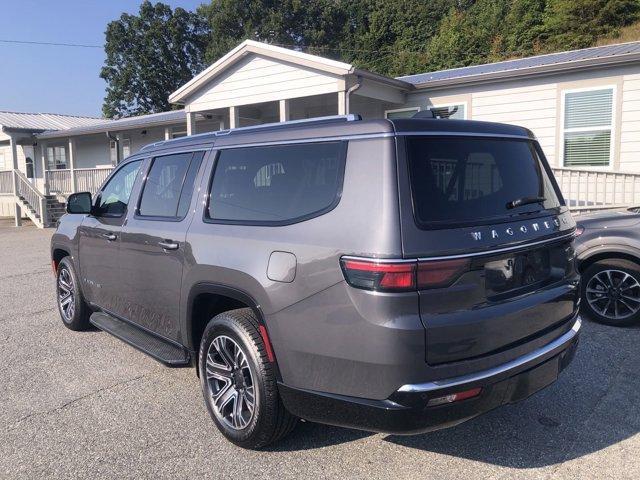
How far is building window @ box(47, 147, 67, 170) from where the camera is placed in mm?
25641

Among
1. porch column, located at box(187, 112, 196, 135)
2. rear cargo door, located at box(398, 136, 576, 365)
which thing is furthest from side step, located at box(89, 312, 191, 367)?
porch column, located at box(187, 112, 196, 135)

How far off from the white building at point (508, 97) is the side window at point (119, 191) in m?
7.10

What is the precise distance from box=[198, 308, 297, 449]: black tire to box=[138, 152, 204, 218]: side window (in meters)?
0.95

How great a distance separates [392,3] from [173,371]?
4517 cm

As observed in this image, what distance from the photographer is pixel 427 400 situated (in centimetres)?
246

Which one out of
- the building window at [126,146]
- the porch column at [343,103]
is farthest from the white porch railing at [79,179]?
the porch column at [343,103]

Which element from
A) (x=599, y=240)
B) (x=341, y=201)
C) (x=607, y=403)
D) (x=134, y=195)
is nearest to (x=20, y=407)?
(x=134, y=195)

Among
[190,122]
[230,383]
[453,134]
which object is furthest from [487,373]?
[190,122]

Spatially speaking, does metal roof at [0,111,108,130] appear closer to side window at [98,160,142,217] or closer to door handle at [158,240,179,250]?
side window at [98,160,142,217]

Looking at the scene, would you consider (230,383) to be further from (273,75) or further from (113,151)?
(113,151)

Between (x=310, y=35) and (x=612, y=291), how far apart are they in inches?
1758

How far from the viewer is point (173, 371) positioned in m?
4.49

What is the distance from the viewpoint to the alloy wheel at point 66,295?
557cm

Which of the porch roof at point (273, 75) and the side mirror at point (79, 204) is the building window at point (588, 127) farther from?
the side mirror at point (79, 204)
